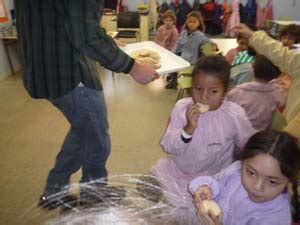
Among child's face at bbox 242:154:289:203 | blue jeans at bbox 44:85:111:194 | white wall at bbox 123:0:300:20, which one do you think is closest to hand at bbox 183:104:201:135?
child's face at bbox 242:154:289:203

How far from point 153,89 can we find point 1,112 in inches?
67.3

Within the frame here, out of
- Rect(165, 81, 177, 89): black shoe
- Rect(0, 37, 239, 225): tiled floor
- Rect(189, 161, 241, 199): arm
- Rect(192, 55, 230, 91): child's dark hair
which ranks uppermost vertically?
Rect(192, 55, 230, 91): child's dark hair

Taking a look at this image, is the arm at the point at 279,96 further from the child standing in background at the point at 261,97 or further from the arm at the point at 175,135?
the arm at the point at 175,135

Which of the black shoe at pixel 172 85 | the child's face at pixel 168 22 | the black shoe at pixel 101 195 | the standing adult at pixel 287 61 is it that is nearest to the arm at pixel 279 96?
the standing adult at pixel 287 61

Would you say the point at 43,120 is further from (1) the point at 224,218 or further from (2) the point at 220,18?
(2) the point at 220,18

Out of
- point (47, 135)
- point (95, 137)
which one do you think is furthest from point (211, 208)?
point (47, 135)

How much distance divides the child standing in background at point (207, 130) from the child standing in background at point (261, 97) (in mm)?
362

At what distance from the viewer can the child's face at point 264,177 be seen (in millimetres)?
1002

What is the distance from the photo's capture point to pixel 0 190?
6.89 ft

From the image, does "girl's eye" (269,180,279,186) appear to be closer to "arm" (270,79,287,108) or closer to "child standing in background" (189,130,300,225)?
"child standing in background" (189,130,300,225)

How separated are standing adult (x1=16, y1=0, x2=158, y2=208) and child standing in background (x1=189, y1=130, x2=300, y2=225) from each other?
61cm

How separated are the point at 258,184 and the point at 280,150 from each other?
12 cm

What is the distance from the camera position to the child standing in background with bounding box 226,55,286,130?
1781 millimetres

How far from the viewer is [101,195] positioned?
0.74 m
